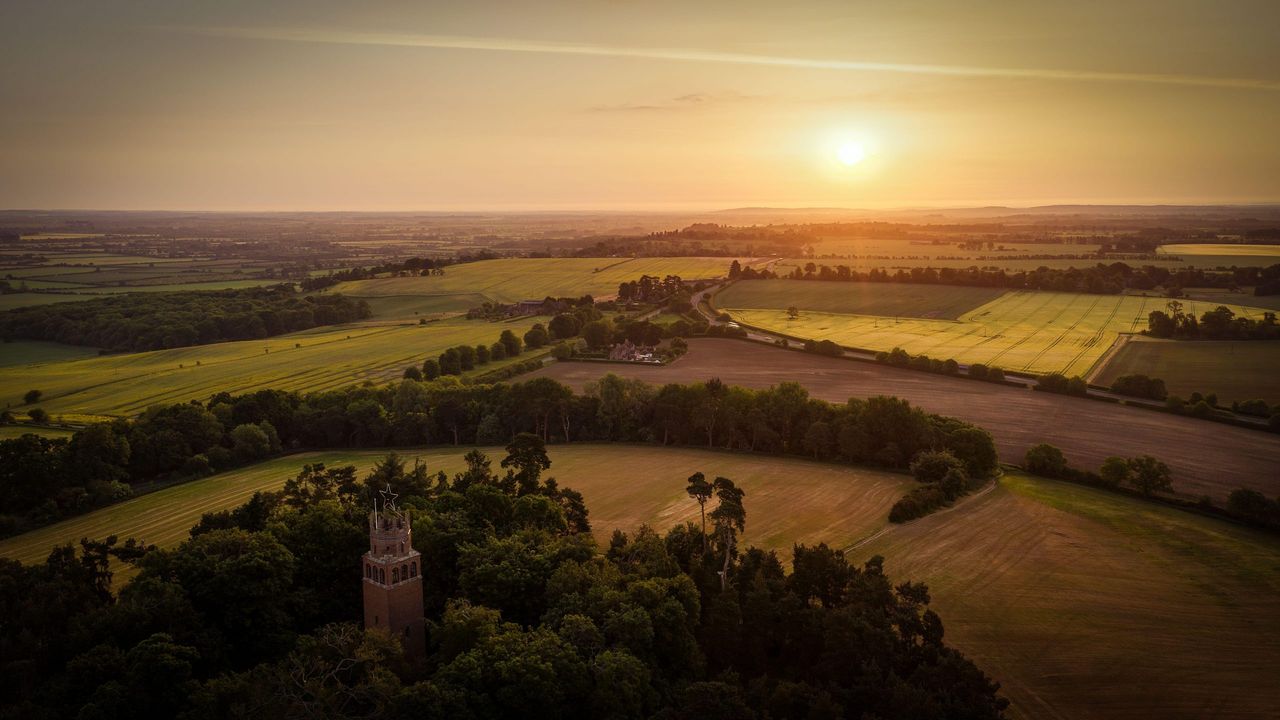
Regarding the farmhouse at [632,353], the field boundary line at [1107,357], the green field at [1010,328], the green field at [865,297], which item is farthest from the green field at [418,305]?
the field boundary line at [1107,357]

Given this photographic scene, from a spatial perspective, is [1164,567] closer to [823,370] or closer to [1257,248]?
[823,370]

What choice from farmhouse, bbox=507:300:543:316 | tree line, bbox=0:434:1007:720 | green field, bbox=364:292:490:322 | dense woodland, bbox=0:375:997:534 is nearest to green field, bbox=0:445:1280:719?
dense woodland, bbox=0:375:997:534

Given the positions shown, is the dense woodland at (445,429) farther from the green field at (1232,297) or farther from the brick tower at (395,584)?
the green field at (1232,297)

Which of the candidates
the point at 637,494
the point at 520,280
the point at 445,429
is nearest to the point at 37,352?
the point at 445,429

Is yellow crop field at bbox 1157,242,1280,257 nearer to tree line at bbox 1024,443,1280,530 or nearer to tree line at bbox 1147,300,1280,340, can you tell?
tree line at bbox 1147,300,1280,340

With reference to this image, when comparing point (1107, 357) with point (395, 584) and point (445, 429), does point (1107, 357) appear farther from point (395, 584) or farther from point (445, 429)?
point (395, 584)
